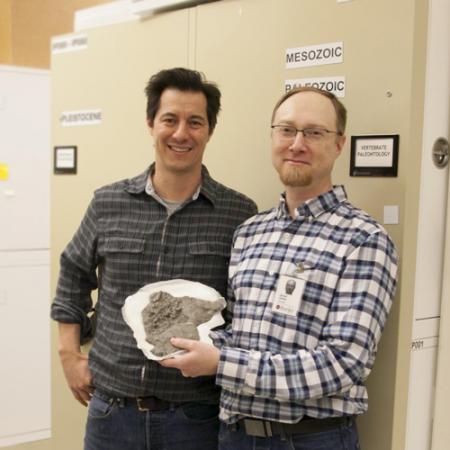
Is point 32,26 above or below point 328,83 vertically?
above

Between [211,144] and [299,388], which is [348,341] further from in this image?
[211,144]

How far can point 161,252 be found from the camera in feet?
5.31

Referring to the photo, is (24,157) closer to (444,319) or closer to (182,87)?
(182,87)

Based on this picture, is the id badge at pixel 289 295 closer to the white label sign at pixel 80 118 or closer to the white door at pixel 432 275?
the white door at pixel 432 275

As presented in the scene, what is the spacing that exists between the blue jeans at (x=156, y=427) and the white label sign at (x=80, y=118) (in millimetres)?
1096

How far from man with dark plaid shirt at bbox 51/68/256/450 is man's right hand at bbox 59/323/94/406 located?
0.14 ft

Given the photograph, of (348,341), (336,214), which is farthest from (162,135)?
A: (348,341)

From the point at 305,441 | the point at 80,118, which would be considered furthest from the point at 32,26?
the point at 305,441

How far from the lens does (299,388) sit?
1.25 m

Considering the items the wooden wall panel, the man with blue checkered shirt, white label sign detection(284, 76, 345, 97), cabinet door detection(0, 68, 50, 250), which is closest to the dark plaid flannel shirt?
the man with blue checkered shirt

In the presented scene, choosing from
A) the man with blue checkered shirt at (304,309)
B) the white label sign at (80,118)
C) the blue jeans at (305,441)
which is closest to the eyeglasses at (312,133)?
the man with blue checkered shirt at (304,309)

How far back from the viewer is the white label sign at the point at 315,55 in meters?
1.61

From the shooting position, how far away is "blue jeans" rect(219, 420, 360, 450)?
4.45 feet

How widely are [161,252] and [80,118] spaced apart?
3.18 feet
